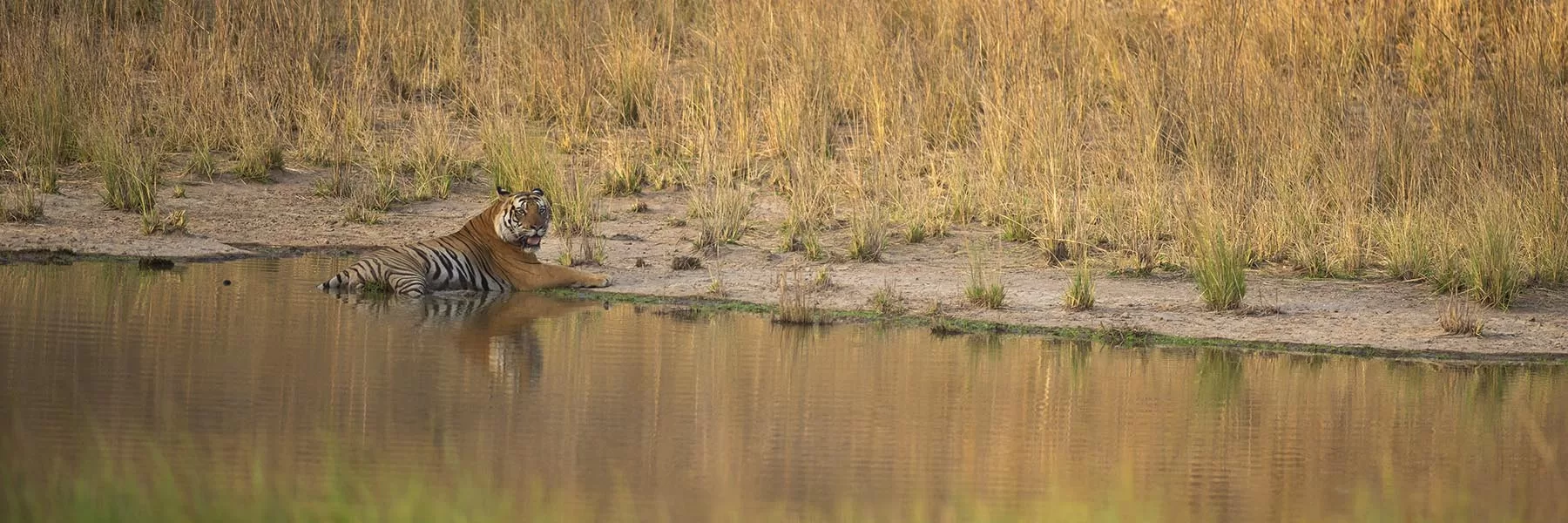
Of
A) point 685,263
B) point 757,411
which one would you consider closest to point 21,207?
point 685,263

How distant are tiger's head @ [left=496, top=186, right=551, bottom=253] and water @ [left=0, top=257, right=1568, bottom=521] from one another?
1.35m

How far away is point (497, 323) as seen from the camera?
10.8 meters

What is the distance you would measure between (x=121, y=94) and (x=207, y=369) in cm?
882

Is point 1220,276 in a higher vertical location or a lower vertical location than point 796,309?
higher

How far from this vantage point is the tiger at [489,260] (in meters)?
12.2

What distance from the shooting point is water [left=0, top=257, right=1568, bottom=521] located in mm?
6723

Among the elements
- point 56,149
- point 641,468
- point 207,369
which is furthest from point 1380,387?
point 56,149

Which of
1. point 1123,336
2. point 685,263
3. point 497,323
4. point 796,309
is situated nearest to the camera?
point 497,323

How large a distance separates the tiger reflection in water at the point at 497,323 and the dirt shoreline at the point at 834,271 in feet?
2.69

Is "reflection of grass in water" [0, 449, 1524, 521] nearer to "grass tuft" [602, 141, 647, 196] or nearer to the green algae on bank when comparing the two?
Answer: the green algae on bank

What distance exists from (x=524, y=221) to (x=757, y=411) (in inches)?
193

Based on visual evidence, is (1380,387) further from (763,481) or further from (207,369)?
(207,369)

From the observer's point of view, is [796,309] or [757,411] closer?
[757,411]

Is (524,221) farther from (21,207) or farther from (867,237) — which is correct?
(21,207)
